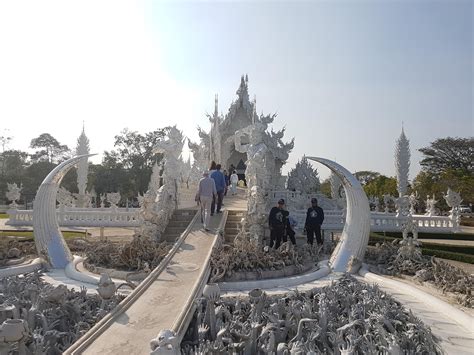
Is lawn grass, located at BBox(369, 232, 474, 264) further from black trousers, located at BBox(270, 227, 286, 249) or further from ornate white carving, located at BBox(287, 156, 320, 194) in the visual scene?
ornate white carving, located at BBox(287, 156, 320, 194)

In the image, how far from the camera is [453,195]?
21875mm

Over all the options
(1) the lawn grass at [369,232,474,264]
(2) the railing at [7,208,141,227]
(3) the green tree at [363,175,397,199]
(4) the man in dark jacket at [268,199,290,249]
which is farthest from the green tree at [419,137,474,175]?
(4) the man in dark jacket at [268,199,290,249]

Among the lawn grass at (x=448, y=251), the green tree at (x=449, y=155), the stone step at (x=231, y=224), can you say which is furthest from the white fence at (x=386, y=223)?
the green tree at (x=449, y=155)

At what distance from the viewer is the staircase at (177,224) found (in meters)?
11.7

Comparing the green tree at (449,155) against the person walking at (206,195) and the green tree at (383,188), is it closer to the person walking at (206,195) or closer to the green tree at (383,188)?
the green tree at (383,188)

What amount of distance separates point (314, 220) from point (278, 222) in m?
1.62

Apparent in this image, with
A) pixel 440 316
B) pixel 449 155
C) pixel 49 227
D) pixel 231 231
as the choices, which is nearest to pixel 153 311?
pixel 440 316

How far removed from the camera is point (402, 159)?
28312 mm

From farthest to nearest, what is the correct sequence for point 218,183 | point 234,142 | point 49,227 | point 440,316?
point 234,142 → point 218,183 → point 49,227 → point 440,316

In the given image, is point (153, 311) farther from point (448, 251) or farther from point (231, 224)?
point (448, 251)

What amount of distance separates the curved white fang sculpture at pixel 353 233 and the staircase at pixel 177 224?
415 cm

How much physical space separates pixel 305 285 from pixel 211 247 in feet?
7.15

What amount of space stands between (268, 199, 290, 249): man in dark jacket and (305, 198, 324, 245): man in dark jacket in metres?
1.15

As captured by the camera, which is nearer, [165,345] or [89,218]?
[165,345]
